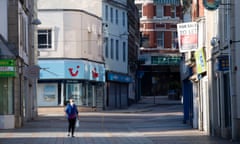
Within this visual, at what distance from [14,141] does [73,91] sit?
3575 cm

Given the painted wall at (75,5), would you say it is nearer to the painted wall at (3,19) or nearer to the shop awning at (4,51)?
the painted wall at (3,19)

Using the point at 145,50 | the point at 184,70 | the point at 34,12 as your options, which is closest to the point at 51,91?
the point at 34,12

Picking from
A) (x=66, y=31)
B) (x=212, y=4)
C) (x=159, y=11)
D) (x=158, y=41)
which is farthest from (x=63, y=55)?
(x=158, y=41)

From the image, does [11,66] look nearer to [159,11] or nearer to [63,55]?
[63,55]

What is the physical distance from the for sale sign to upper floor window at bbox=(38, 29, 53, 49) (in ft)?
92.8

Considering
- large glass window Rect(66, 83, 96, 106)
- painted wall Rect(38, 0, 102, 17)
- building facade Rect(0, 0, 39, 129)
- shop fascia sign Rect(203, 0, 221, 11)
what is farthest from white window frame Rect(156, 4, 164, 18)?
shop fascia sign Rect(203, 0, 221, 11)

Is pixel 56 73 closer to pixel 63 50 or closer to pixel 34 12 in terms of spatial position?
pixel 63 50

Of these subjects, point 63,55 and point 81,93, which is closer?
point 63,55

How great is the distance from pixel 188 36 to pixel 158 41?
66.5m

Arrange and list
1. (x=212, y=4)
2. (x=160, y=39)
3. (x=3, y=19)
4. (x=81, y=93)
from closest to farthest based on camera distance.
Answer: (x=212, y=4) < (x=3, y=19) < (x=81, y=93) < (x=160, y=39)

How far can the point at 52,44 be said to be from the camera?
62781 mm

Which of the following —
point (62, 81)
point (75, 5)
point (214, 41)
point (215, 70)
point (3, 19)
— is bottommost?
point (62, 81)

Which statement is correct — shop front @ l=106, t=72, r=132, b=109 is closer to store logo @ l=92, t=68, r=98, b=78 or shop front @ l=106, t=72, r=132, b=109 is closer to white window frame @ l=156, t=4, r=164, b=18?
store logo @ l=92, t=68, r=98, b=78

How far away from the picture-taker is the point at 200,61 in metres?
32.9
